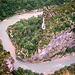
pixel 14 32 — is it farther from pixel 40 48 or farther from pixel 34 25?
pixel 40 48

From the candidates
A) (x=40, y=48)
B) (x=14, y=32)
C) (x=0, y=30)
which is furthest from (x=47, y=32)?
(x=0, y=30)

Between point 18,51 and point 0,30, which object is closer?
point 18,51

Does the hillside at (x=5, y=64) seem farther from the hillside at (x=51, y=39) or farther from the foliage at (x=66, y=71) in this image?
the foliage at (x=66, y=71)

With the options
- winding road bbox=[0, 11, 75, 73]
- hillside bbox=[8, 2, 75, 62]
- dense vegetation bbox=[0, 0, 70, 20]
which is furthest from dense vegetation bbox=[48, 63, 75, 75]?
dense vegetation bbox=[0, 0, 70, 20]

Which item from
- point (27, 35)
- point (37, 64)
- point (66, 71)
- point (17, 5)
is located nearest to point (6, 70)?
point (37, 64)

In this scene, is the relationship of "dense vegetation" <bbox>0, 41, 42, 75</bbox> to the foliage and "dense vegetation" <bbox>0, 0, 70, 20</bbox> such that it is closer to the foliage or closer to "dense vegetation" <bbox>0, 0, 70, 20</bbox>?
the foliage

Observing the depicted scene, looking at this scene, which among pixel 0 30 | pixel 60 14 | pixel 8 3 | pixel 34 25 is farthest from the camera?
pixel 8 3
